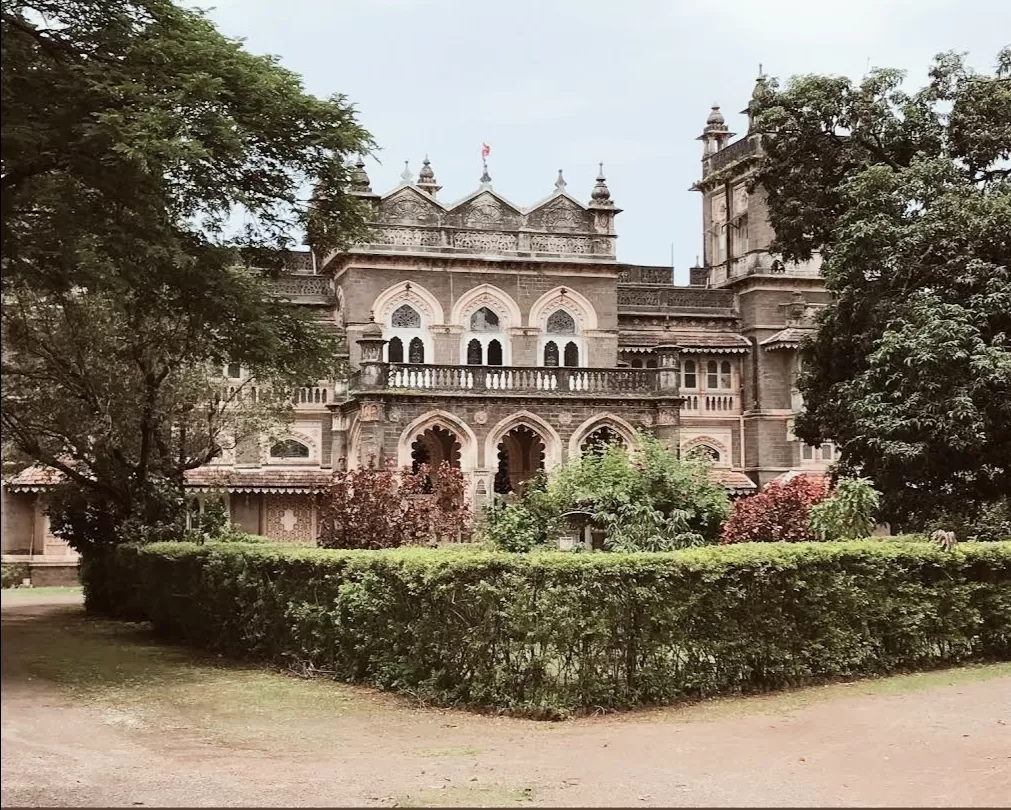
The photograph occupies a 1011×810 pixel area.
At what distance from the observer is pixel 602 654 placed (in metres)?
10.8

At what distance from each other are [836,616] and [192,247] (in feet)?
25.2

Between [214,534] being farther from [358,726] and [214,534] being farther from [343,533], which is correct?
[358,726]

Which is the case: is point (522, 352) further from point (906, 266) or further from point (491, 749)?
point (491, 749)

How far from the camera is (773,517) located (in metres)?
18.3

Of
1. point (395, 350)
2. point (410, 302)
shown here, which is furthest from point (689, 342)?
point (395, 350)

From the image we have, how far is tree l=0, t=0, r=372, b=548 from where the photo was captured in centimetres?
808

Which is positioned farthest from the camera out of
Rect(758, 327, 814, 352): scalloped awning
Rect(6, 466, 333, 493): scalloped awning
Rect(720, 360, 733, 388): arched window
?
Rect(720, 360, 733, 388): arched window

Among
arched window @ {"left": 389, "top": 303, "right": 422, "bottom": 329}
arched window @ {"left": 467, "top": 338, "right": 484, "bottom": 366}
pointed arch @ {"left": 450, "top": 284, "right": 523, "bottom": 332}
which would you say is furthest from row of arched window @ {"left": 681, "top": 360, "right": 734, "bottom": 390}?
arched window @ {"left": 389, "top": 303, "right": 422, "bottom": 329}

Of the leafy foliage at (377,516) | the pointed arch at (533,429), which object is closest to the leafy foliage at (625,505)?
the leafy foliage at (377,516)

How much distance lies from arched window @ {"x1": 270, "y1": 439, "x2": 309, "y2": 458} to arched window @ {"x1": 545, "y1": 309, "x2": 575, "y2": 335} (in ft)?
23.5

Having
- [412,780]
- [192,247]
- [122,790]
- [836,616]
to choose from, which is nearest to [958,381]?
[836,616]

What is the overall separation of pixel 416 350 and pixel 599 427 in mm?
5590

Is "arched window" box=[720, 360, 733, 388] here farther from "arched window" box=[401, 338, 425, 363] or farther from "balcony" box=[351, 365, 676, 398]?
"arched window" box=[401, 338, 425, 363]

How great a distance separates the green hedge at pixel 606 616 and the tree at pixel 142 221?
121 inches
